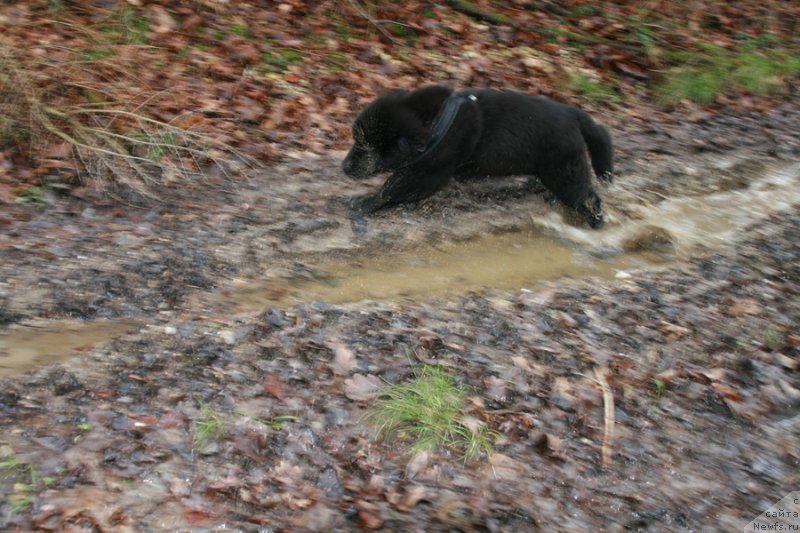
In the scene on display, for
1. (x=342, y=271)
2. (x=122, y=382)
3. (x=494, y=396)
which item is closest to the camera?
(x=122, y=382)

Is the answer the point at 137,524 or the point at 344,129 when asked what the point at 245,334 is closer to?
the point at 137,524

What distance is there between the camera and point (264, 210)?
600 centimetres

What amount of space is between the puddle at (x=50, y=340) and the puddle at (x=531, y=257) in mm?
720

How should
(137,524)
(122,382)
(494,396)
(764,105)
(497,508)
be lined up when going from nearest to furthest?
1. (137,524)
2. (497,508)
3. (122,382)
4. (494,396)
5. (764,105)

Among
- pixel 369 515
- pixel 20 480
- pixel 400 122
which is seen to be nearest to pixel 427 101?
pixel 400 122

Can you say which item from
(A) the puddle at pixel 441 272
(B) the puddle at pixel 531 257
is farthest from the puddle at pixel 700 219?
(A) the puddle at pixel 441 272

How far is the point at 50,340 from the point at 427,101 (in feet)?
10.8

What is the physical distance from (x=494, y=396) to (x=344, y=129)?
422 cm

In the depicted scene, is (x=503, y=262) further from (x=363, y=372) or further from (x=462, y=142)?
(x=363, y=372)

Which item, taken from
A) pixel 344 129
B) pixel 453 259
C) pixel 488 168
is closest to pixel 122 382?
pixel 453 259

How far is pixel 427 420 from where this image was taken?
384 cm

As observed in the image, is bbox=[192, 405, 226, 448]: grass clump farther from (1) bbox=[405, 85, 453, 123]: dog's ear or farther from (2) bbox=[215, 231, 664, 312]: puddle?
(1) bbox=[405, 85, 453, 123]: dog's ear

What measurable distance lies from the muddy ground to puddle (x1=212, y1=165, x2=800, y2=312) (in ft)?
0.15

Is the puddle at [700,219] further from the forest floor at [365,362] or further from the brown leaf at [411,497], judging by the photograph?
the brown leaf at [411,497]
